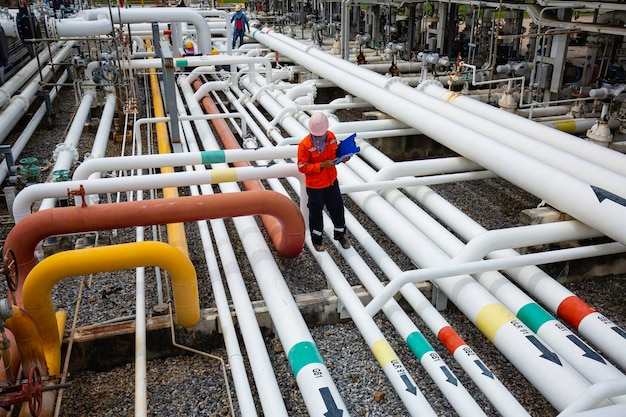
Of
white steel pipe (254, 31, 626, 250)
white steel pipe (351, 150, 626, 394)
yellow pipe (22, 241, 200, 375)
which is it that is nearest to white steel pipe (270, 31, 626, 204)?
white steel pipe (254, 31, 626, 250)

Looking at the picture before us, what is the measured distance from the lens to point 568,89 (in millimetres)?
7652

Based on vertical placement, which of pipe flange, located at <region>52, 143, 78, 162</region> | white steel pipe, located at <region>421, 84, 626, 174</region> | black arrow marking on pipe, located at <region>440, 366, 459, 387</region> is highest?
white steel pipe, located at <region>421, 84, 626, 174</region>

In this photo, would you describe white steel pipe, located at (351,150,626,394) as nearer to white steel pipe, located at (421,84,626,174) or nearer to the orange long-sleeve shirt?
white steel pipe, located at (421,84,626,174)

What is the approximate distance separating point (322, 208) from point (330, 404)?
164 cm

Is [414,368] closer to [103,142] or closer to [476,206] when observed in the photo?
[476,206]

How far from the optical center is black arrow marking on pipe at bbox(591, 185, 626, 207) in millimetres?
3311

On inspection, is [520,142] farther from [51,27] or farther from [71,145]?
[51,27]

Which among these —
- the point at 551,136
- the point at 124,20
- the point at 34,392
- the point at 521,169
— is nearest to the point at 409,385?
the point at 34,392

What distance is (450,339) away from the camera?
3066 millimetres

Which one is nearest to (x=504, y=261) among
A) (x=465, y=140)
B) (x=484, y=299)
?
(x=484, y=299)

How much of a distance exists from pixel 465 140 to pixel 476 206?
4.08ft

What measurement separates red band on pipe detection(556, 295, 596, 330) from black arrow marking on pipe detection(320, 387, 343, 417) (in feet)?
4.87

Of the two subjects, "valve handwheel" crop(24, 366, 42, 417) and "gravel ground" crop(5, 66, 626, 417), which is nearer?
"valve handwheel" crop(24, 366, 42, 417)

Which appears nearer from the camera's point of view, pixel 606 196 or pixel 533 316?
pixel 533 316
